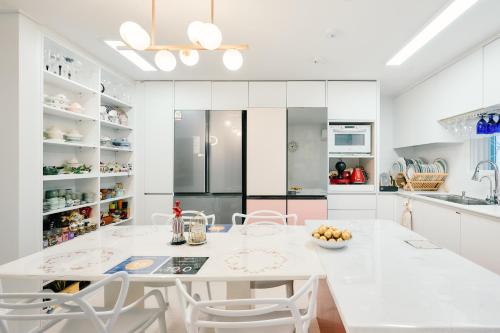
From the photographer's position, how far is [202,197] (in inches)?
135

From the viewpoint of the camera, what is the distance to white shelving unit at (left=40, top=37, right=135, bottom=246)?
2.48m

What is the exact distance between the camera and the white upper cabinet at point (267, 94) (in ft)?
11.6

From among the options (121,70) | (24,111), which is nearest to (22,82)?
(24,111)

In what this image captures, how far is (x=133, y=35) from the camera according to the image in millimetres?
1291

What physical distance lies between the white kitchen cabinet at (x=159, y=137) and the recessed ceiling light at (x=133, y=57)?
440mm

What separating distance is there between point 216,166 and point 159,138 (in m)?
0.93

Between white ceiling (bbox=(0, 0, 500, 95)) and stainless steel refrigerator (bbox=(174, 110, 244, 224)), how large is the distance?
73 cm

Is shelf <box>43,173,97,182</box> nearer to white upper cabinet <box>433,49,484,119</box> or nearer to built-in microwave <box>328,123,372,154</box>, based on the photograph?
built-in microwave <box>328,123,372,154</box>

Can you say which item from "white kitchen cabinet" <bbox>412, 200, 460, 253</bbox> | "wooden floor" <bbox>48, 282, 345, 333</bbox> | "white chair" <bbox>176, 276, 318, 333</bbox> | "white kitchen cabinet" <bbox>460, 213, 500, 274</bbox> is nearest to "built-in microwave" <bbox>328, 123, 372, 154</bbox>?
"white kitchen cabinet" <bbox>412, 200, 460, 253</bbox>

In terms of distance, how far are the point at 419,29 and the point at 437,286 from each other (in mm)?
2176

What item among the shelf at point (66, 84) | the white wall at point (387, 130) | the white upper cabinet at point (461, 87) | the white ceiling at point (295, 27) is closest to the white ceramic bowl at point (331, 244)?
the white ceiling at point (295, 27)

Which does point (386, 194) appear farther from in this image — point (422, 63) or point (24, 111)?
point (24, 111)

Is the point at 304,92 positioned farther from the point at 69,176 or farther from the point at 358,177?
the point at 69,176

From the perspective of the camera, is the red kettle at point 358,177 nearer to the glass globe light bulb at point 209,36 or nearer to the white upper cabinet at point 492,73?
the white upper cabinet at point 492,73
